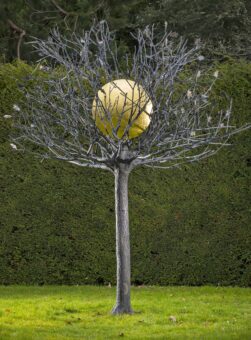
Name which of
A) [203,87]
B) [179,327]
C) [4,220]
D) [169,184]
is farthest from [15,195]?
[179,327]

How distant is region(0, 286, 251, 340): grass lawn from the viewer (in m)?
7.48

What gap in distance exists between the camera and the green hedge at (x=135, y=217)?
11.2 metres

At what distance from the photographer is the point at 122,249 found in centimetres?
882

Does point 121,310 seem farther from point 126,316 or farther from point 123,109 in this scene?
point 123,109

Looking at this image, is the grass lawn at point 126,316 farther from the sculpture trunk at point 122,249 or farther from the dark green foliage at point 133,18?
the dark green foliage at point 133,18

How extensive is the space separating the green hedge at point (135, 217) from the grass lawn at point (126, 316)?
1.21ft

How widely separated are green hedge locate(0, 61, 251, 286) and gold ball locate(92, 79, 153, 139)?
2.24 meters

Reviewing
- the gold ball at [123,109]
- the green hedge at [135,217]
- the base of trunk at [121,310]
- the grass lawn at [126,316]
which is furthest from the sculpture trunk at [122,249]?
the green hedge at [135,217]

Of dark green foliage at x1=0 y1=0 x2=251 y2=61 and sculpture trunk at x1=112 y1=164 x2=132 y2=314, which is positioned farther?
dark green foliage at x1=0 y1=0 x2=251 y2=61

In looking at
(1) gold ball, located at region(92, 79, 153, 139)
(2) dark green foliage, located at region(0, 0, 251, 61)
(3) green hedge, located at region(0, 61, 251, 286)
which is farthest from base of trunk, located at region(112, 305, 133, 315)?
(2) dark green foliage, located at region(0, 0, 251, 61)

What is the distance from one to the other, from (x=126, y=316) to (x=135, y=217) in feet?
9.26

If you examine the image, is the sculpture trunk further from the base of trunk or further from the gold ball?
the gold ball

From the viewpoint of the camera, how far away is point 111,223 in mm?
11227

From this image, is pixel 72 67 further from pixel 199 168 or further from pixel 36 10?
pixel 36 10
